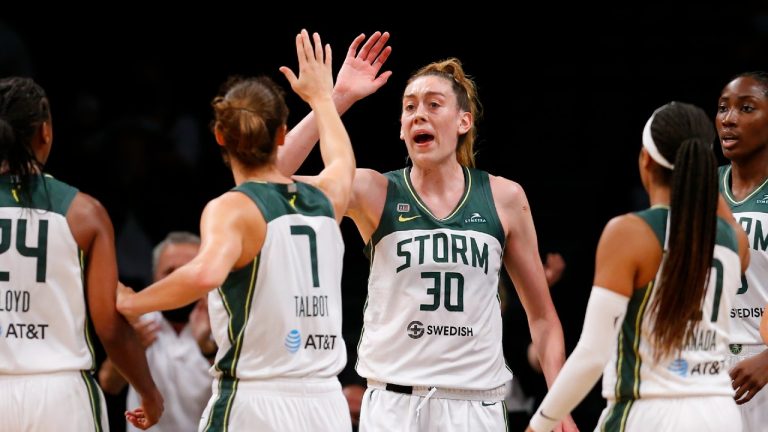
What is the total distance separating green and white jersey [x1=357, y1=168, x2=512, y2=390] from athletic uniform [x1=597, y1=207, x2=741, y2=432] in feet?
3.84

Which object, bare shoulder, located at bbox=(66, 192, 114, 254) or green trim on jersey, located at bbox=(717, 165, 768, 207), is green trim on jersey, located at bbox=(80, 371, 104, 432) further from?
green trim on jersey, located at bbox=(717, 165, 768, 207)

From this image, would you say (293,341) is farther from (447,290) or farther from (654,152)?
(654,152)

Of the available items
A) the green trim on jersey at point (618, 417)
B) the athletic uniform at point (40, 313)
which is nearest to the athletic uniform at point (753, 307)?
the green trim on jersey at point (618, 417)

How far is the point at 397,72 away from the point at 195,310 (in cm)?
340

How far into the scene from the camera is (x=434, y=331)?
17.9ft

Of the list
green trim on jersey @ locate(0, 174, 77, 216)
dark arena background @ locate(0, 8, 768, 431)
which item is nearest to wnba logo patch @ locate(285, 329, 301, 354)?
green trim on jersey @ locate(0, 174, 77, 216)

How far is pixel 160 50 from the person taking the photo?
401 inches

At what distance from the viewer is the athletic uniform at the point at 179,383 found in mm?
7102

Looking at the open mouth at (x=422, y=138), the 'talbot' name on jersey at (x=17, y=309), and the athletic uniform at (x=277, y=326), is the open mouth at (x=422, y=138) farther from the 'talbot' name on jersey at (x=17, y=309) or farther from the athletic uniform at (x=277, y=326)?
the 'talbot' name on jersey at (x=17, y=309)

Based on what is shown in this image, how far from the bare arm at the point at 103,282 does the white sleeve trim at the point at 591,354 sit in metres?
1.68

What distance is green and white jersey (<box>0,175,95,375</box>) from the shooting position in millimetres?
4543

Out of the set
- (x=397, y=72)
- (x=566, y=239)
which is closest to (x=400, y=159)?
(x=397, y=72)

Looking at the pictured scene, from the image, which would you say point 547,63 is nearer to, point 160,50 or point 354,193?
point 160,50

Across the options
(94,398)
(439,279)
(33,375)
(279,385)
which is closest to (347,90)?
(439,279)
